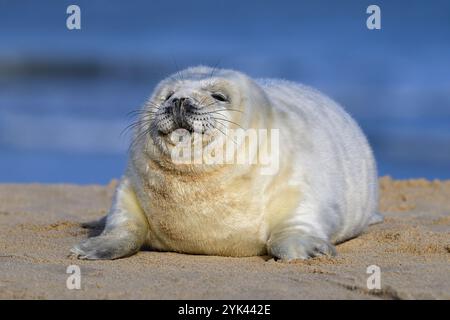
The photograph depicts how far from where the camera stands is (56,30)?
67.8ft

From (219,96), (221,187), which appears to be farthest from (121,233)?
(219,96)

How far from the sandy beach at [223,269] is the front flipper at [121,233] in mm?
81

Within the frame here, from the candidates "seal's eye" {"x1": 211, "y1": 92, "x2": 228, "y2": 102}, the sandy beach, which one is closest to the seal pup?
"seal's eye" {"x1": 211, "y1": 92, "x2": 228, "y2": 102}

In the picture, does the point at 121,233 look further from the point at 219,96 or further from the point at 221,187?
the point at 219,96

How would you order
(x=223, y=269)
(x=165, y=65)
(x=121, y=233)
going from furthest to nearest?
(x=165, y=65) < (x=121, y=233) < (x=223, y=269)

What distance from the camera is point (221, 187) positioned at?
16.7ft

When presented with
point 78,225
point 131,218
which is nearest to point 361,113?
point 78,225

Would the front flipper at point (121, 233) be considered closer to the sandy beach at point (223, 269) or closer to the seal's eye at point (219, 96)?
the sandy beach at point (223, 269)

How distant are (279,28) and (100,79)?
4840mm

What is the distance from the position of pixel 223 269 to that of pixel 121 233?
0.82m

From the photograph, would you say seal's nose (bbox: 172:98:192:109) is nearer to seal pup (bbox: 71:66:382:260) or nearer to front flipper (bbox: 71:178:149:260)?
seal pup (bbox: 71:66:382:260)

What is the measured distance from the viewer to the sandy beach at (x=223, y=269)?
12.9ft

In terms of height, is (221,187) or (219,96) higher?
(219,96)

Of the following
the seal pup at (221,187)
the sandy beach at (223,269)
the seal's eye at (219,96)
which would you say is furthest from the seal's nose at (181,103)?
→ the sandy beach at (223,269)
